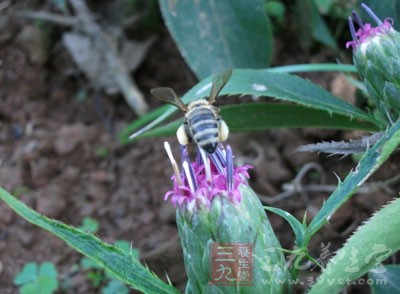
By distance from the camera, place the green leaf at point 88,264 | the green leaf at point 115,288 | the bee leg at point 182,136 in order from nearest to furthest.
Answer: the bee leg at point 182,136 < the green leaf at point 115,288 < the green leaf at point 88,264

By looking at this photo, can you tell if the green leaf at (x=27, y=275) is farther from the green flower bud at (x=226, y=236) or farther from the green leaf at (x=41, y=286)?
the green flower bud at (x=226, y=236)

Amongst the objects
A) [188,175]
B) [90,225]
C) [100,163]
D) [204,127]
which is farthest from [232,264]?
[100,163]

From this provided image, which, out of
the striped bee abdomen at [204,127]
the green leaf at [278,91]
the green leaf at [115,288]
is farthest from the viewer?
the green leaf at [115,288]

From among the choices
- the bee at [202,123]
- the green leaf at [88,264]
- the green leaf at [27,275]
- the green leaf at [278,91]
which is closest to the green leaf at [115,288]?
the green leaf at [88,264]

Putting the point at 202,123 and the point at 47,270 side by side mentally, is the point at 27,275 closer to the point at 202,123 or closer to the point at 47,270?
the point at 47,270

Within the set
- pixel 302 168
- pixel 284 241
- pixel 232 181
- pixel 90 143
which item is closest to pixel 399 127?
pixel 232 181

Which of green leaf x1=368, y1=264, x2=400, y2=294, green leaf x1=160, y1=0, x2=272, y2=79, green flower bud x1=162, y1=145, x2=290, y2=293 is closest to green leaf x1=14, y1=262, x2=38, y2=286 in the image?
green leaf x1=160, y1=0, x2=272, y2=79
